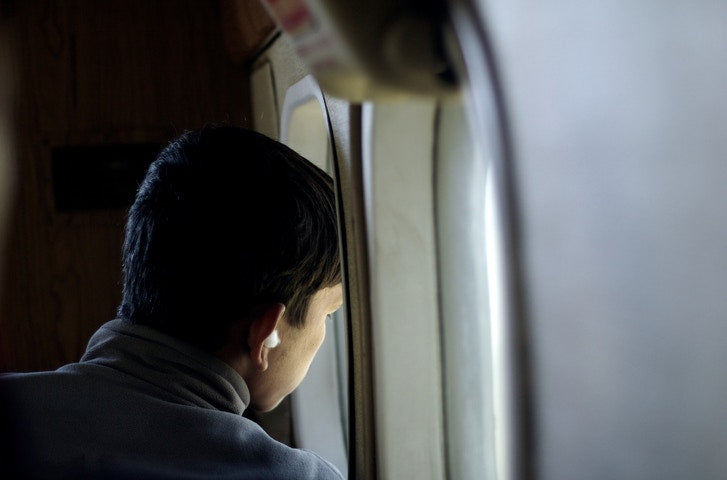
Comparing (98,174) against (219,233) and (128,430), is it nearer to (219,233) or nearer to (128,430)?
(219,233)

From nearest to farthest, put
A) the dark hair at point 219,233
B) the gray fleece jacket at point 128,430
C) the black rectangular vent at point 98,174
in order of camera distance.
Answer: the gray fleece jacket at point 128,430, the dark hair at point 219,233, the black rectangular vent at point 98,174

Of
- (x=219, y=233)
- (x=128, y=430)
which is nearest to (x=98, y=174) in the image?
(x=219, y=233)

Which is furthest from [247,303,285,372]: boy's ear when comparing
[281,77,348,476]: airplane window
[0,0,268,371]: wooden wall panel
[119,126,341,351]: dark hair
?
[0,0,268,371]: wooden wall panel

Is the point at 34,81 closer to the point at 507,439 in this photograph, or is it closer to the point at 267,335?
the point at 267,335

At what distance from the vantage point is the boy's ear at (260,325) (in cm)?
106

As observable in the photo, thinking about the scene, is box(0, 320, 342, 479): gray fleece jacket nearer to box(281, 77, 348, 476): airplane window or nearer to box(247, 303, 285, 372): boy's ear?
box(247, 303, 285, 372): boy's ear

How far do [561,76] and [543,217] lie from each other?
0.09 m

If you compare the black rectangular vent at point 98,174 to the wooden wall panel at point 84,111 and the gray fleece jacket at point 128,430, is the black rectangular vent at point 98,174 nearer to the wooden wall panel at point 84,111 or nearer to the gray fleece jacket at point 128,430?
the wooden wall panel at point 84,111

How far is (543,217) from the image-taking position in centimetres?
54

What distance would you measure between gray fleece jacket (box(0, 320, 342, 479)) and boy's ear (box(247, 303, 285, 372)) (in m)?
0.10

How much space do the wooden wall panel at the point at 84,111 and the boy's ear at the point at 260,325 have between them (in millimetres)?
474

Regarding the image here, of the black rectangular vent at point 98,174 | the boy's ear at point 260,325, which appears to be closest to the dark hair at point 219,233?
the boy's ear at point 260,325

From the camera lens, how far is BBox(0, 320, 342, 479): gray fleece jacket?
86 centimetres

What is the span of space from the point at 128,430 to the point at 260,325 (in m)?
0.24
